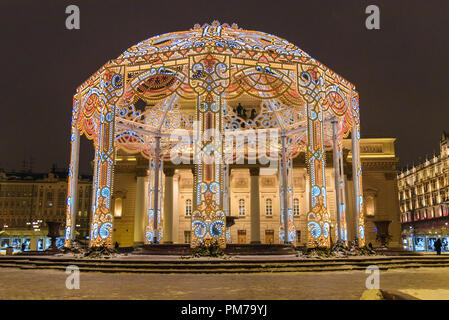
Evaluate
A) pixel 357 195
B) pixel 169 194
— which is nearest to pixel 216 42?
pixel 357 195

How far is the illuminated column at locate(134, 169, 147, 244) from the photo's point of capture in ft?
112

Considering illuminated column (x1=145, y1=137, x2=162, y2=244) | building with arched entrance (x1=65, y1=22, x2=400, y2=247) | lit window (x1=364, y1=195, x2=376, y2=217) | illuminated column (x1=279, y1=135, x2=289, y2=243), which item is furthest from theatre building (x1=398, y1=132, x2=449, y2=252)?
illuminated column (x1=145, y1=137, x2=162, y2=244)

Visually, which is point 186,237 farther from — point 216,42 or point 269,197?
point 216,42

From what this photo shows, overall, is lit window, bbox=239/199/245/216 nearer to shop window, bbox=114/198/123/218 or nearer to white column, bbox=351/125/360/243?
shop window, bbox=114/198/123/218

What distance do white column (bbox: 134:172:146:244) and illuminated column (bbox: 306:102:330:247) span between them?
2031 cm

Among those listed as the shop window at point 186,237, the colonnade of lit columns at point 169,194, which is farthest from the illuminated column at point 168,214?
the shop window at point 186,237

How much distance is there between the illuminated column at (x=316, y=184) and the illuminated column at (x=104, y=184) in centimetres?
776

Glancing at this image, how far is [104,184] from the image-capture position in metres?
16.7

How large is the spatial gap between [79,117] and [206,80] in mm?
6774

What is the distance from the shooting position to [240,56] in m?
17.1

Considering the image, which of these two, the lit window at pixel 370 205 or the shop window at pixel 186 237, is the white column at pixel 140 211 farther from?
the lit window at pixel 370 205

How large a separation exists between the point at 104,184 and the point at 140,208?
1774 cm

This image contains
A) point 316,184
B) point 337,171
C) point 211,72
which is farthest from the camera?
point 337,171

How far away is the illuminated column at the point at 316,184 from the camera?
16.0 metres
